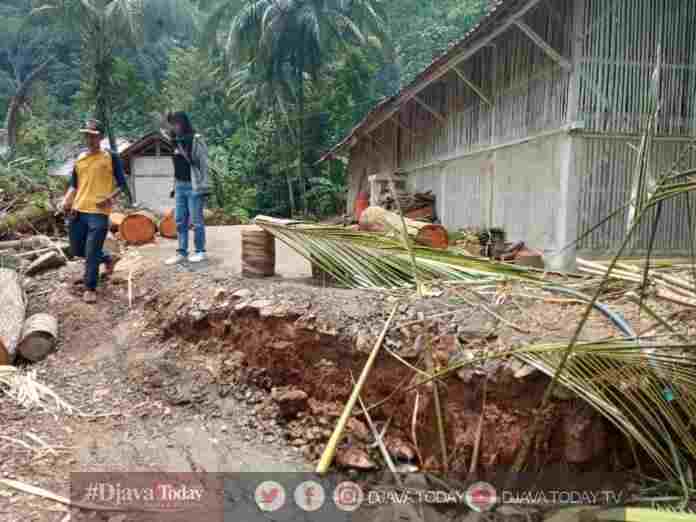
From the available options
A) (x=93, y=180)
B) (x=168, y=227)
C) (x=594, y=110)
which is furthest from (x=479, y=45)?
(x=168, y=227)

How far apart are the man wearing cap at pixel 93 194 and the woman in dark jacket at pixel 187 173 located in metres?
0.62

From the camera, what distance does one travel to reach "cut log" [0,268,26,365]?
4335 millimetres

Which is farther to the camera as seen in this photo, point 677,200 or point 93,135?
point 677,200

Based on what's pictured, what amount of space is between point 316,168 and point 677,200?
1706 cm

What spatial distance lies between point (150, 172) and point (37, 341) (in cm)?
1335

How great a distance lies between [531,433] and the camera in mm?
2539

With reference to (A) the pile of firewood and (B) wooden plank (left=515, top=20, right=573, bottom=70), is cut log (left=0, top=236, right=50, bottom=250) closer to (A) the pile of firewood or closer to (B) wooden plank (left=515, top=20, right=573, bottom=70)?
(A) the pile of firewood

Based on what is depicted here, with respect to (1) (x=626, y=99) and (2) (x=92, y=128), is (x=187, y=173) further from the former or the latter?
(1) (x=626, y=99)

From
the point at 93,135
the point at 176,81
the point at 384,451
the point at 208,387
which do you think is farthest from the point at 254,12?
the point at 384,451

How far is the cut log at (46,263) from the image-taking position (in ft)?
20.4

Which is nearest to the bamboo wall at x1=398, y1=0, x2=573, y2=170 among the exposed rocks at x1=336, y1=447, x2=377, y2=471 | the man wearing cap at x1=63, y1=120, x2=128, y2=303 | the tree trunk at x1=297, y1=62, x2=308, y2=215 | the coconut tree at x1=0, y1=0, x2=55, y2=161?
the exposed rocks at x1=336, y1=447, x2=377, y2=471

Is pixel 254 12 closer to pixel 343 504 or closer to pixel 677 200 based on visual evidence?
pixel 677 200

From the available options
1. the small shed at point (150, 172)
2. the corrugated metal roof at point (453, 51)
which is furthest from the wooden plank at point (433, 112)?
the small shed at point (150, 172)

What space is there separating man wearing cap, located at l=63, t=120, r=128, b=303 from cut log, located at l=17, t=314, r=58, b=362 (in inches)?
26.7
